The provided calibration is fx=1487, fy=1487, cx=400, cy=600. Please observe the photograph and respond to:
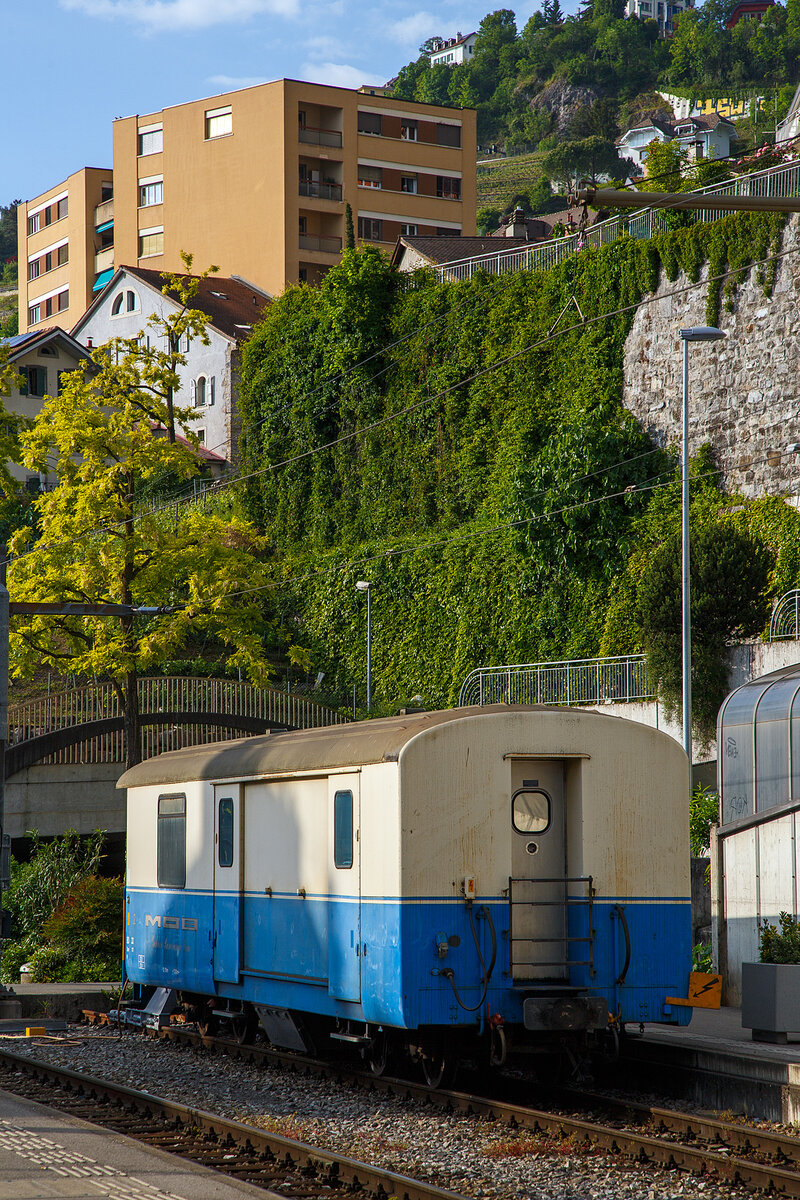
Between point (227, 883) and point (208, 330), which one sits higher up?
point (208, 330)

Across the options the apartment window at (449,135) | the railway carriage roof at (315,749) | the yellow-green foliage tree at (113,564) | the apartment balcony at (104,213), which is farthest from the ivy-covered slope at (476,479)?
the apartment balcony at (104,213)

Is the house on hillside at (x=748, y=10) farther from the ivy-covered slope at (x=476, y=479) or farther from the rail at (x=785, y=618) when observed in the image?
the rail at (x=785, y=618)

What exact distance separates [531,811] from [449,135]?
70.1 metres

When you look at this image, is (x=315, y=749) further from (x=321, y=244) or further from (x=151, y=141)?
(x=151, y=141)

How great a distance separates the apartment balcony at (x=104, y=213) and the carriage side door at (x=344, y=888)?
72125 mm

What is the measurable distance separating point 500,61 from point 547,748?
597 feet

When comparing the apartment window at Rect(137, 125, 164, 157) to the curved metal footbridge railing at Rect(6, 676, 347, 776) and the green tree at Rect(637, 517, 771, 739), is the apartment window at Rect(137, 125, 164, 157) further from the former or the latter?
the green tree at Rect(637, 517, 771, 739)

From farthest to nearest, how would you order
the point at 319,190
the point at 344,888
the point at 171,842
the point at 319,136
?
the point at 319,136, the point at 319,190, the point at 171,842, the point at 344,888

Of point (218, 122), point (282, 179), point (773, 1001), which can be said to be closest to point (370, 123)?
point (282, 179)

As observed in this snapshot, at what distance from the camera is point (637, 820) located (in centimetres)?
1232

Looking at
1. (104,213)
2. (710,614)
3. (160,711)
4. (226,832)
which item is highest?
(104,213)

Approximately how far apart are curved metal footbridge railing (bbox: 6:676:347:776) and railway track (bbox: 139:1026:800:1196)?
1527cm

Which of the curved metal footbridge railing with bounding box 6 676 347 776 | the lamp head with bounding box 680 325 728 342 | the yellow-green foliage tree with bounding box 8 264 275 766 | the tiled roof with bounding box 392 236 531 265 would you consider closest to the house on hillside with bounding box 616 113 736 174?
the tiled roof with bounding box 392 236 531 265

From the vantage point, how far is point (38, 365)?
61.6 meters
